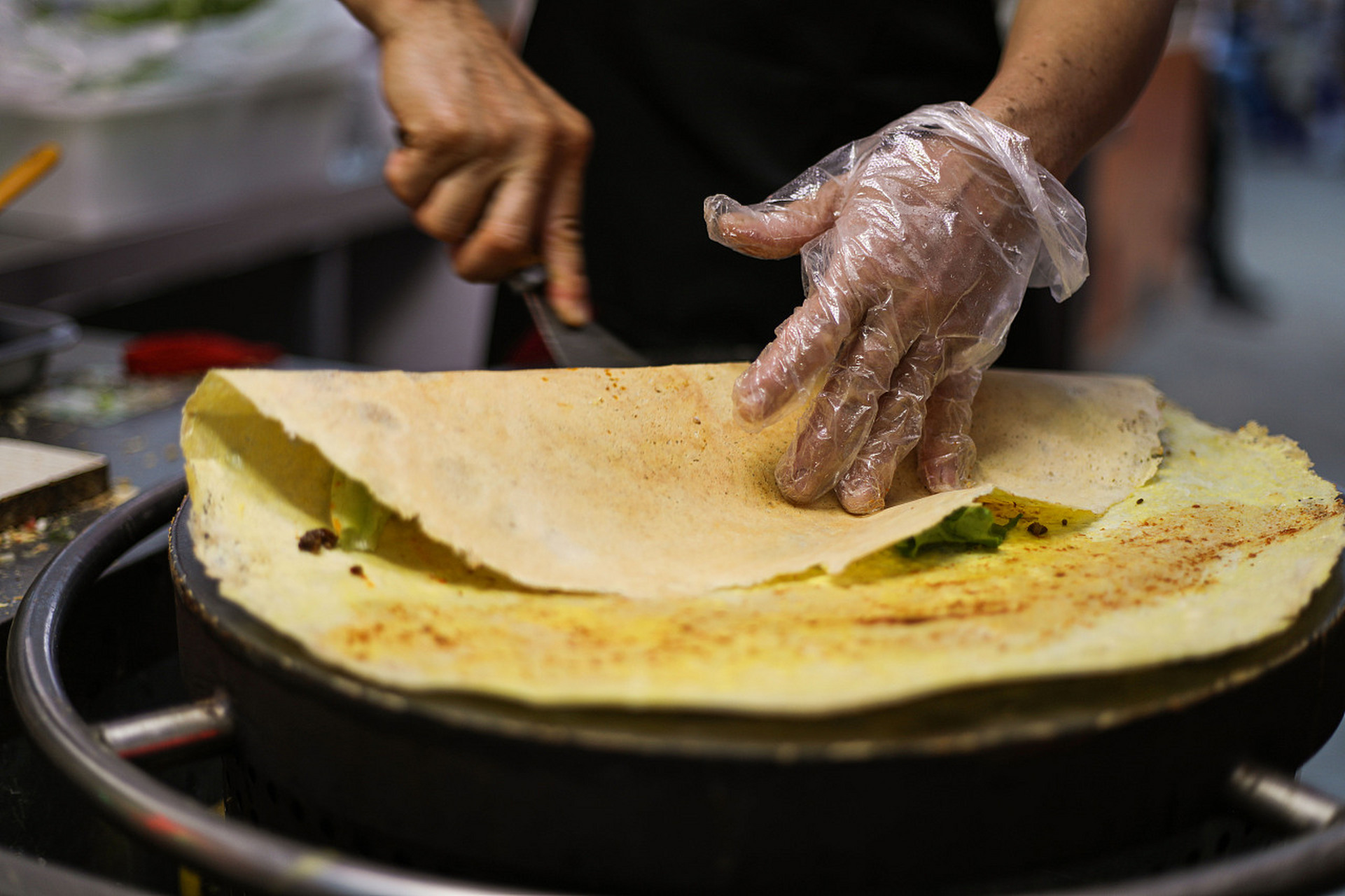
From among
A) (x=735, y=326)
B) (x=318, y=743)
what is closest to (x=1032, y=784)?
(x=318, y=743)

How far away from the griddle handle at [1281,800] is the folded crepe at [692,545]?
0.28ft

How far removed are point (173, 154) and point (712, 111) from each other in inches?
65.5

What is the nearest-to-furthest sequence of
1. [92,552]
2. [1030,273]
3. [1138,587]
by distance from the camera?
[1138,587]
[92,552]
[1030,273]

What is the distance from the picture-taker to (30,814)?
0.99 m

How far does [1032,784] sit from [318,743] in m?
0.41

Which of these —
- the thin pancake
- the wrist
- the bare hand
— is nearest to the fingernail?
the bare hand

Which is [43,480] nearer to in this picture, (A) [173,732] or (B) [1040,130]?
(A) [173,732]

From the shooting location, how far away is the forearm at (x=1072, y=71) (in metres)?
1.08

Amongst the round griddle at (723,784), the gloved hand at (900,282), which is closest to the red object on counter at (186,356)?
the gloved hand at (900,282)

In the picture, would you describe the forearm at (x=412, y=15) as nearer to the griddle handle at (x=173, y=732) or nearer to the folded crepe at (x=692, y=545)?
the folded crepe at (x=692, y=545)

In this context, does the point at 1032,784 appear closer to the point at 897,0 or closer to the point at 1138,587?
the point at 1138,587

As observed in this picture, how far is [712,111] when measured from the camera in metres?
1.68

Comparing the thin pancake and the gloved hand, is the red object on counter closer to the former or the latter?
the thin pancake

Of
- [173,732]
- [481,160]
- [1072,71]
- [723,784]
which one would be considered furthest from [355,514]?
[1072,71]
